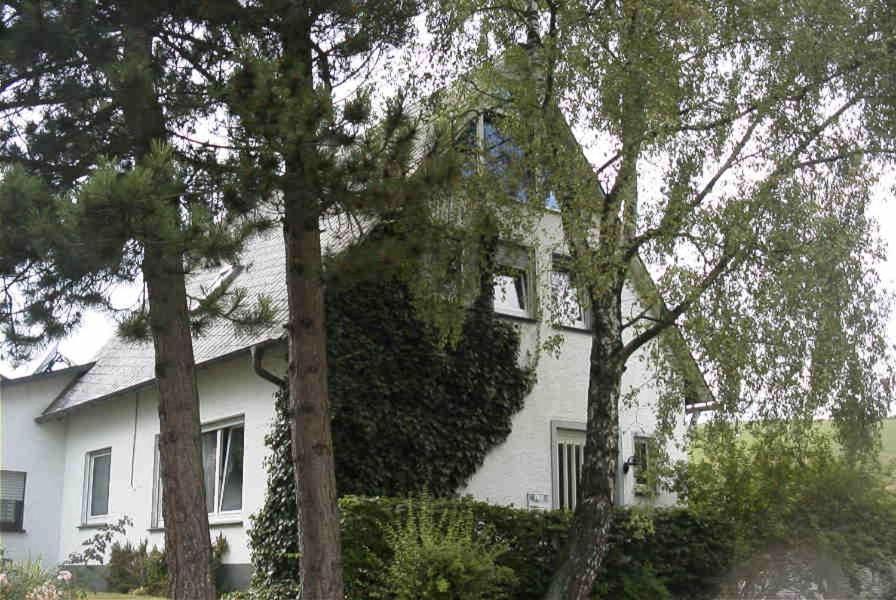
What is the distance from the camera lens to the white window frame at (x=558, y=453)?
15.3m

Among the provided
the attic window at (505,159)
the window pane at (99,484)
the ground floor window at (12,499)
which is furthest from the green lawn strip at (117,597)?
the attic window at (505,159)

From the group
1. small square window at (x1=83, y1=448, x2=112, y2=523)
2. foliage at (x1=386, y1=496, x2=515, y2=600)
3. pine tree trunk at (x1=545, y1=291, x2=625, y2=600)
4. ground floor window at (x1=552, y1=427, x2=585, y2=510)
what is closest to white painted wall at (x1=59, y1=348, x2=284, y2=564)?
small square window at (x1=83, y1=448, x2=112, y2=523)

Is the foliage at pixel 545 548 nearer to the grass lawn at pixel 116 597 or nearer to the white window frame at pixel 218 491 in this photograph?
the white window frame at pixel 218 491

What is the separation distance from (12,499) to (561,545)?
35.0 feet

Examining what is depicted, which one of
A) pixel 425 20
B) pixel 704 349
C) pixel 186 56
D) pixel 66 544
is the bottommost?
pixel 66 544

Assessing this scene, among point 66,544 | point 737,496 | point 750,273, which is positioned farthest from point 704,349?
point 66,544

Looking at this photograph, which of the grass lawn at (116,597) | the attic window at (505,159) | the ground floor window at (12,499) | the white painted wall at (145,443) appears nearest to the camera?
the attic window at (505,159)

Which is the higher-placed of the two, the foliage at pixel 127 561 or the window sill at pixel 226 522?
the window sill at pixel 226 522

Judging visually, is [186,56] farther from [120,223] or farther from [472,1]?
[472,1]

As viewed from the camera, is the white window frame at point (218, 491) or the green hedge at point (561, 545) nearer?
the green hedge at point (561, 545)

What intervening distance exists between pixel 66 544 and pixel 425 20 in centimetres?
1184

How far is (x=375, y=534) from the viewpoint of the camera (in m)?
11.1

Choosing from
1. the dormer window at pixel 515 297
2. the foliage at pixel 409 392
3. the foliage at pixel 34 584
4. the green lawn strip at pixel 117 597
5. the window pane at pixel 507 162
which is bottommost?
the green lawn strip at pixel 117 597

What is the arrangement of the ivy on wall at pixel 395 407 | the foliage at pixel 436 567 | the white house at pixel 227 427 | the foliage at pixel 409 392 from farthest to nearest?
the white house at pixel 227 427 < the foliage at pixel 409 392 < the ivy on wall at pixel 395 407 < the foliage at pixel 436 567
